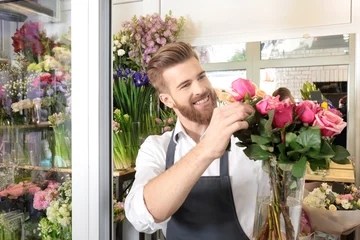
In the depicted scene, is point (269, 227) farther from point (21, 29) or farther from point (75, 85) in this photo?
point (21, 29)

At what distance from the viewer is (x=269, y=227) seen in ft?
1.78

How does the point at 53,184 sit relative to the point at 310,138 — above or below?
below

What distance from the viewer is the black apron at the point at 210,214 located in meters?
0.86

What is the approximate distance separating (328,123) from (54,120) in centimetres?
61

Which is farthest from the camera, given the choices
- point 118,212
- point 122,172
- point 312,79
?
point 312,79

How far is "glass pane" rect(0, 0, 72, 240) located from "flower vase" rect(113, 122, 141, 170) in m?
0.73

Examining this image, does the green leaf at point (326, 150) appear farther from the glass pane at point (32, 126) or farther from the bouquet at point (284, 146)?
the glass pane at point (32, 126)

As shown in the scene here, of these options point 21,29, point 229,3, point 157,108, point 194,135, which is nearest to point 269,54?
point 229,3

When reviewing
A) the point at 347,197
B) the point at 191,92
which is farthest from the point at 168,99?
the point at 347,197

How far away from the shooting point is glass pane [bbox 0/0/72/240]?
77 cm

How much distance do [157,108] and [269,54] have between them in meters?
0.82

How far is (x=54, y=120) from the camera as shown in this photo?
78 cm

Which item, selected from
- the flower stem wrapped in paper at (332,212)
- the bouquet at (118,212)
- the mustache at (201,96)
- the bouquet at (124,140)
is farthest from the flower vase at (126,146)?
the flower stem wrapped in paper at (332,212)

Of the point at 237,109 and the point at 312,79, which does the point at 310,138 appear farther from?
the point at 312,79
